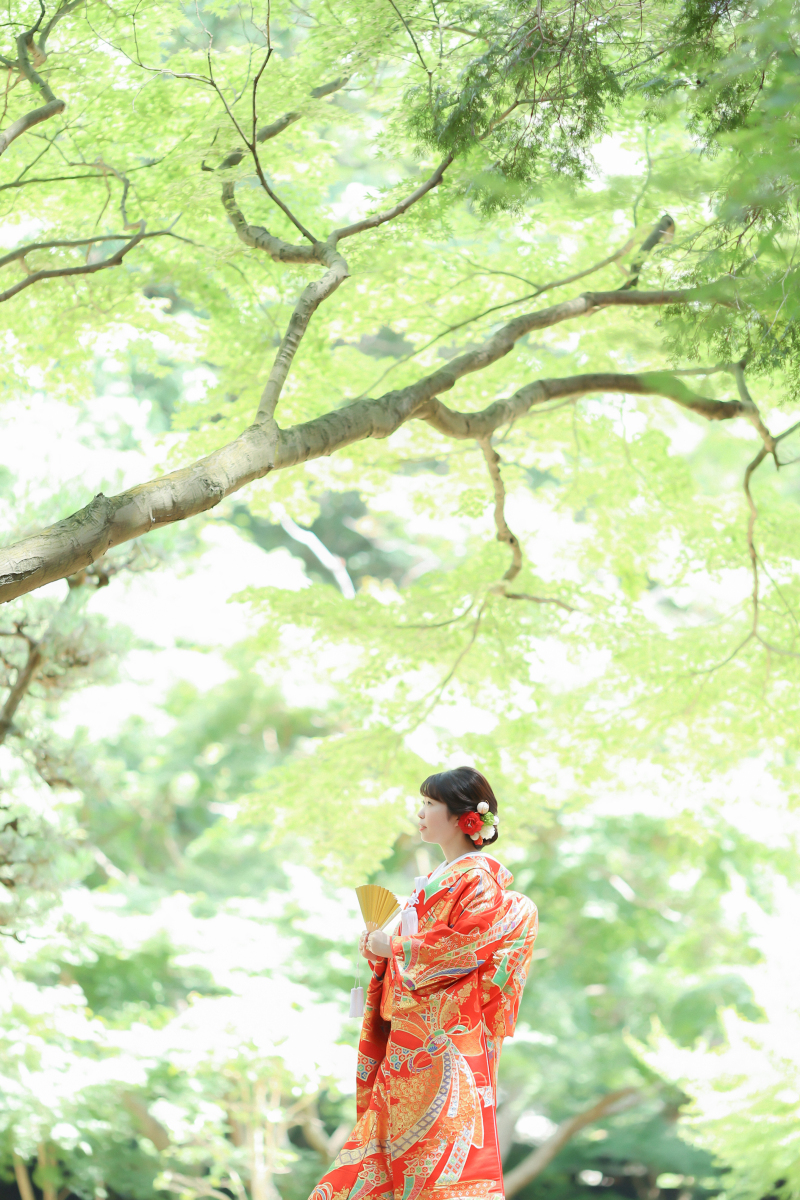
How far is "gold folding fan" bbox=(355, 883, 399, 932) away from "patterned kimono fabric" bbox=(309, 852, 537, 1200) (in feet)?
0.19

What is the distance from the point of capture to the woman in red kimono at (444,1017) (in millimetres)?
2266

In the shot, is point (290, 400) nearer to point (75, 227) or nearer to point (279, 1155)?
point (75, 227)

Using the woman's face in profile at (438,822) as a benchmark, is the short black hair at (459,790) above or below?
above

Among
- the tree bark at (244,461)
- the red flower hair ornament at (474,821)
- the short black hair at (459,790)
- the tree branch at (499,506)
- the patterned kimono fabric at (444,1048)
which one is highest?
the tree branch at (499,506)

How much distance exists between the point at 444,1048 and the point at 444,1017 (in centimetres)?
6

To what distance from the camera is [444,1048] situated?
2.33 meters

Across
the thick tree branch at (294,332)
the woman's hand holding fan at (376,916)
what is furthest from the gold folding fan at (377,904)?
the thick tree branch at (294,332)

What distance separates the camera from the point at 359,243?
116 inches

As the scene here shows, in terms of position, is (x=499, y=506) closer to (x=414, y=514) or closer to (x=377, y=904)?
(x=414, y=514)

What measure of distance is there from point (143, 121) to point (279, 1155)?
4785 mm

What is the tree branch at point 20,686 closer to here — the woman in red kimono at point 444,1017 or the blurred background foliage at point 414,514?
the blurred background foliage at point 414,514

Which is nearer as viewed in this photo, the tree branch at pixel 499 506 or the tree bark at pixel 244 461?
the tree bark at pixel 244 461

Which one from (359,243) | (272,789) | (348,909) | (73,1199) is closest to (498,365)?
(359,243)

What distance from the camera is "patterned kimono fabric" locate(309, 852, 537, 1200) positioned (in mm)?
2258
